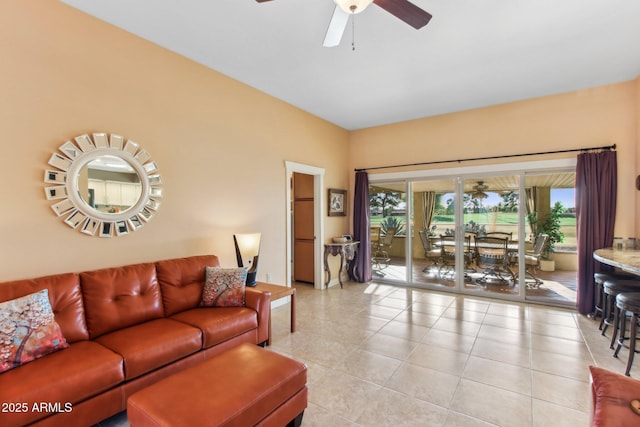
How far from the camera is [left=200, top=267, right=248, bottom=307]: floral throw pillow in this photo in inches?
115

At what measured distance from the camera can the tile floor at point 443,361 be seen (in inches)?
82.3

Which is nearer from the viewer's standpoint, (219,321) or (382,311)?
(219,321)

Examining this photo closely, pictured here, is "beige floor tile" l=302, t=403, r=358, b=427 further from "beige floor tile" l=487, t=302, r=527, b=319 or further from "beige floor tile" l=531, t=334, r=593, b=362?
"beige floor tile" l=487, t=302, r=527, b=319

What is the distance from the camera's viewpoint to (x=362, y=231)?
5.91m

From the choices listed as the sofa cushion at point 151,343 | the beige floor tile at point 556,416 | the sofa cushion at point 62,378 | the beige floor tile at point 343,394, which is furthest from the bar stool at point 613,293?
the sofa cushion at point 62,378

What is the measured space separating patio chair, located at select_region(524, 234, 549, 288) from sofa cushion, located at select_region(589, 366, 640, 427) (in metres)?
3.82

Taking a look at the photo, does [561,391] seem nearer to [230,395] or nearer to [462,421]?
[462,421]

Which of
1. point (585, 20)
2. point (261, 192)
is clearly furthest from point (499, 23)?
point (261, 192)

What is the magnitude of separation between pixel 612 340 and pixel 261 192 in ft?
14.2

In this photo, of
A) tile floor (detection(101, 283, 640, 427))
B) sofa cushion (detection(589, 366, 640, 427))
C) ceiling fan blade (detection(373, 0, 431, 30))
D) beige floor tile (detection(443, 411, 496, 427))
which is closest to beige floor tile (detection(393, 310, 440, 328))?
tile floor (detection(101, 283, 640, 427))

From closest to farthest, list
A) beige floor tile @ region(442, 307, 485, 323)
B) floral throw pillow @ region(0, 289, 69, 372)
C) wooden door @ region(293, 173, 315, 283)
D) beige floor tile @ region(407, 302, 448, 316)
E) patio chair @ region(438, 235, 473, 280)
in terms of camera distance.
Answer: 1. floral throw pillow @ region(0, 289, 69, 372)
2. beige floor tile @ region(442, 307, 485, 323)
3. beige floor tile @ region(407, 302, 448, 316)
4. patio chair @ region(438, 235, 473, 280)
5. wooden door @ region(293, 173, 315, 283)

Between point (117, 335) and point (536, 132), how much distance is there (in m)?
5.72

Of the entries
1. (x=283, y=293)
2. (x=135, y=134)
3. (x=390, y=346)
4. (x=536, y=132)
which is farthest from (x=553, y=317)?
(x=135, y=134)

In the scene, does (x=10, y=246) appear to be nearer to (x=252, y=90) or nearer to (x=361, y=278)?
(x=252, y=90)
